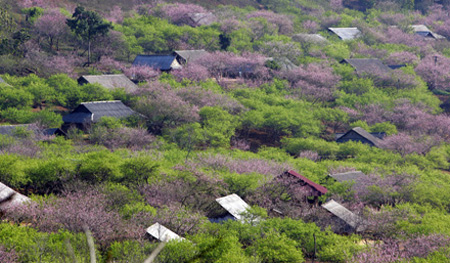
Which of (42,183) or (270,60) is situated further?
(270,60)

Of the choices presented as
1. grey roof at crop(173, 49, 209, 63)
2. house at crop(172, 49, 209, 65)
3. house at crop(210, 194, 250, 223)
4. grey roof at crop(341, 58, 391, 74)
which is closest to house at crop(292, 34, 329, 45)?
grey roof at crop(341, 58, 391, 74)

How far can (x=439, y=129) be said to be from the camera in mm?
49031

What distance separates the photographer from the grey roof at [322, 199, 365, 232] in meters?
27.8

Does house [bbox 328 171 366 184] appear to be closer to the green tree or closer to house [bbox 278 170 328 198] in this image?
house [bbox 278 170 328 198]

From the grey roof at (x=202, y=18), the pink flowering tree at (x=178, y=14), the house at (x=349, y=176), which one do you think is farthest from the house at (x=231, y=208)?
the pink flowering tree at (x=178, y=14)

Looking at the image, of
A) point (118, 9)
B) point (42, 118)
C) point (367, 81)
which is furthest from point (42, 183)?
point (118, 9)

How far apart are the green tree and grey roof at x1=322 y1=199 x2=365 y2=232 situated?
120ft

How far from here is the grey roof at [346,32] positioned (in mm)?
81812

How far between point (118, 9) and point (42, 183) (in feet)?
185

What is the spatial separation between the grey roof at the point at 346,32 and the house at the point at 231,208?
57495 millimetres

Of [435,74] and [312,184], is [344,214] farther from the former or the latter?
[435,74]

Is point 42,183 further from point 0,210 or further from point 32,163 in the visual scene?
point 0,210

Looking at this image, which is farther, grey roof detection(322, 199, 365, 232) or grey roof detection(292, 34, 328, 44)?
grey roof detection(292, 34, 328, 44)

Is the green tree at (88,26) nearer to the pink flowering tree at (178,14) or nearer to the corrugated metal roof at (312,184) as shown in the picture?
the pink flowering tree at (178,14)
